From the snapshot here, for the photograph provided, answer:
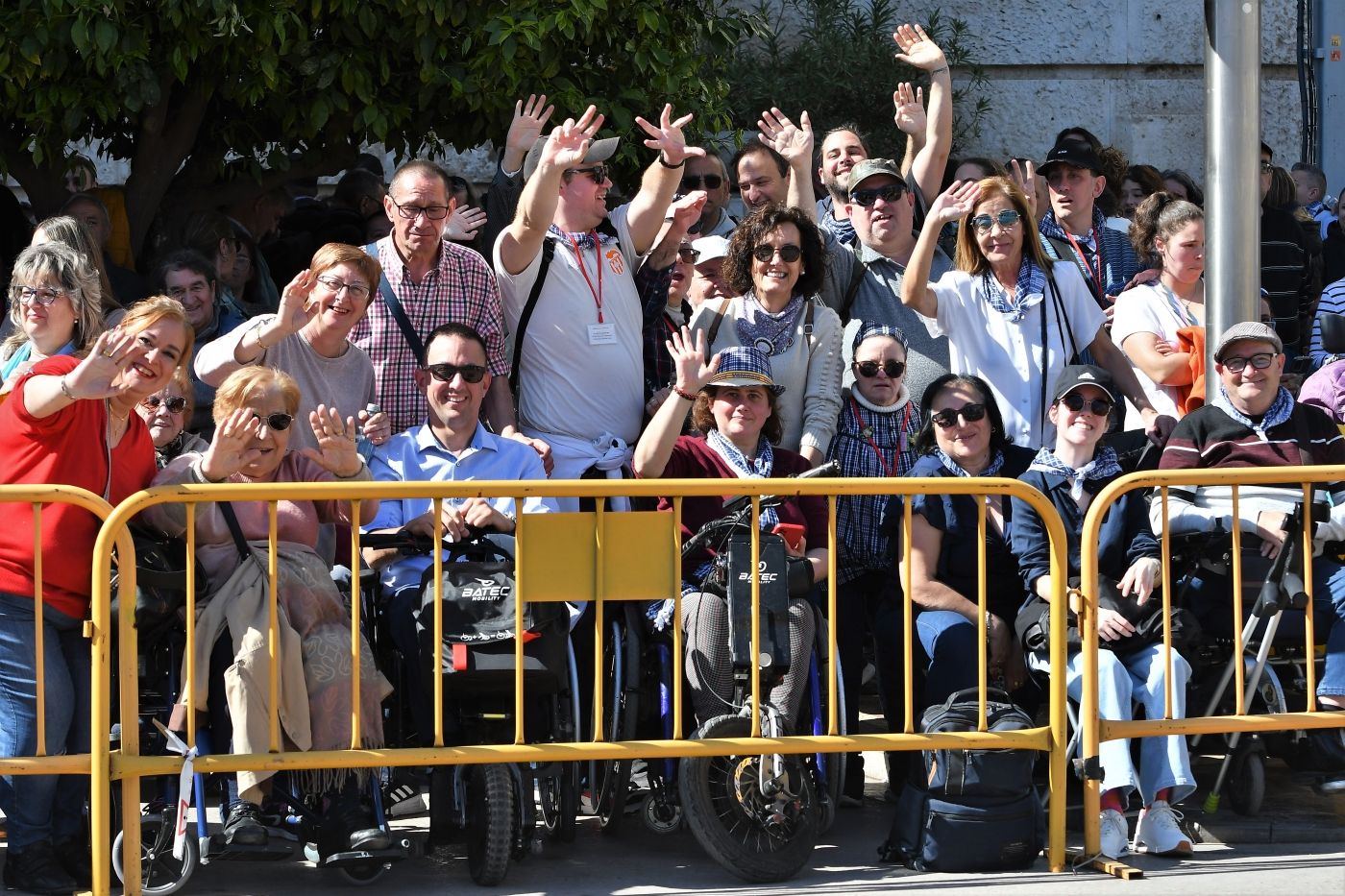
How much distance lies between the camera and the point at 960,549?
6375 millimetres

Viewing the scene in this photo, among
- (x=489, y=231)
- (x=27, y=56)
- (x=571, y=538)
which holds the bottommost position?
(x=571, y=538)

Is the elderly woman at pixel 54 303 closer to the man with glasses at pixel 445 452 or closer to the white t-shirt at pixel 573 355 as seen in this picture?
the man with glasses at pixel 445 452

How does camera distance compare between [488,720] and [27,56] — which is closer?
[488,720]

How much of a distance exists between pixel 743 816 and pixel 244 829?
151cm

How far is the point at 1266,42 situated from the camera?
13.0m

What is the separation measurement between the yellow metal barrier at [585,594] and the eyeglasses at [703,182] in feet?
9.30

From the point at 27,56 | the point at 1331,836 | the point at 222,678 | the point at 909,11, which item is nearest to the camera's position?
the point at 222,678

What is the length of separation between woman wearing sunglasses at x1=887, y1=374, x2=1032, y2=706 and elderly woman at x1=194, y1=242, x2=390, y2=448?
6.34 ft

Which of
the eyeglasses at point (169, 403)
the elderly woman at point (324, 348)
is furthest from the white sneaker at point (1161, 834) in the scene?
the eyeglasses at point (169, 403)

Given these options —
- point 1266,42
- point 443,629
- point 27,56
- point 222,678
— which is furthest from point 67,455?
point 1266,42

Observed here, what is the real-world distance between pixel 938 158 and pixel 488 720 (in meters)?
3.64

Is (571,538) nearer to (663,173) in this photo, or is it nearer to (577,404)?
(577,404)

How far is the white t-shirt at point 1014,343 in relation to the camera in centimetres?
718

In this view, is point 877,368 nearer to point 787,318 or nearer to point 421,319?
point 787,318
